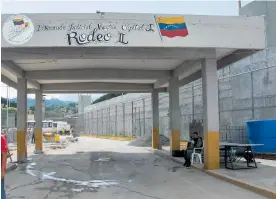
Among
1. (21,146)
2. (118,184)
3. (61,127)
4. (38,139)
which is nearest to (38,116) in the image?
(38,139)

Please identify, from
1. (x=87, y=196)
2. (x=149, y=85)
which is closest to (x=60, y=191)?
(x=87, y=196)

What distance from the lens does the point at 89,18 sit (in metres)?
12.2

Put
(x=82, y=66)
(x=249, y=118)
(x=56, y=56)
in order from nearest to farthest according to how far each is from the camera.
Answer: (x=56, y=56) < (x=82, y=66) < (x=249, y=118)

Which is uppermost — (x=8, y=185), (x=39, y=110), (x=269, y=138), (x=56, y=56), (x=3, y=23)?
(x=3, y=23)

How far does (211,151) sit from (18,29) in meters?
8.04

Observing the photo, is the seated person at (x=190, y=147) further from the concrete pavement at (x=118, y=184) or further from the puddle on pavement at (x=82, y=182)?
the puddle on pavement at (x=82, y=182)

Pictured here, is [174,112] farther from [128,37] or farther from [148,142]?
[148,142]

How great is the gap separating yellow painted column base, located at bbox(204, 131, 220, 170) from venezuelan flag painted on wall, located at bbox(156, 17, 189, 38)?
151 inches

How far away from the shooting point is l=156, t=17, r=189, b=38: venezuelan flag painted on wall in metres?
12.5

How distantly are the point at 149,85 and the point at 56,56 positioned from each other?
13385mm

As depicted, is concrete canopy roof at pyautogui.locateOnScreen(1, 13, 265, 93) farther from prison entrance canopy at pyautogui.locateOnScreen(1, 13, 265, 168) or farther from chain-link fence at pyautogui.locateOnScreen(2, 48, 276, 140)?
chain-link fence at pyautogui.locateOnScreen(2, 48, 276, 140)

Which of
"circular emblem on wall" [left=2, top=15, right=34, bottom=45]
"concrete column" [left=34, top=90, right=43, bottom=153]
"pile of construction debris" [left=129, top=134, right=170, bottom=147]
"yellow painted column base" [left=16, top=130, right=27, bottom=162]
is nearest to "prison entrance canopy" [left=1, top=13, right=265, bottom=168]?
"circular emblem on wall" [left=2, top=15, right=34, bottom=45]

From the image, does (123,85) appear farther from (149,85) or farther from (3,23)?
(3,23)

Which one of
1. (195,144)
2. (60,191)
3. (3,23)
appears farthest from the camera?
(195,144)
